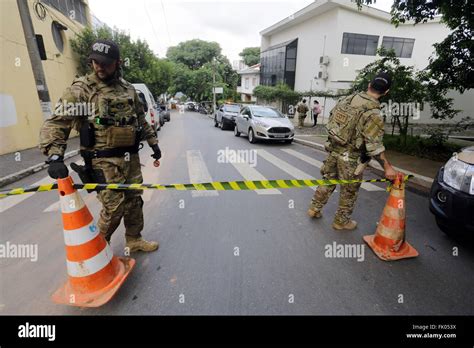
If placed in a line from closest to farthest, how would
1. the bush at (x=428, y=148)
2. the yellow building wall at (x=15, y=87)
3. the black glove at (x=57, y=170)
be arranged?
the black glove at (x=57, y=170)
the bush at (x=428, y=148)
the yellow building wall at (x=15, y=87)

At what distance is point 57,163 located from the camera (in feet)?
6.81

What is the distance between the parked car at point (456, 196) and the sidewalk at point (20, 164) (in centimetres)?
751

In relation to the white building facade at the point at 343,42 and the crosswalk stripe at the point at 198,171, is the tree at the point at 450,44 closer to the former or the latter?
the crosswalk stripe at the point at 198,171

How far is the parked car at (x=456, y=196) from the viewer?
2533mm

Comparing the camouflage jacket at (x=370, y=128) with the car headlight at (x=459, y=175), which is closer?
the car headlight at (x=459, y=175)

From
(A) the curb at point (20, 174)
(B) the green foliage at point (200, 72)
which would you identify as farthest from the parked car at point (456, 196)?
(B) the green foliage at point (200, 72)

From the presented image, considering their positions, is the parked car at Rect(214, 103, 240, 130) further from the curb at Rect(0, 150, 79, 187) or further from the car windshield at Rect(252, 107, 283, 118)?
the curb at Rect(0, 150, 79, 187)

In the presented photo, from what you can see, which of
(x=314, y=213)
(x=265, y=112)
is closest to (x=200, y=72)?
(x=265, y=112)

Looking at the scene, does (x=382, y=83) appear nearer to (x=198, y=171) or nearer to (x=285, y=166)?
(x=285, y=166)

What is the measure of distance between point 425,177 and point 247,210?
12.9 feet

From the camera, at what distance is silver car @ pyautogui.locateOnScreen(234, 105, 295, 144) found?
33.1 ft

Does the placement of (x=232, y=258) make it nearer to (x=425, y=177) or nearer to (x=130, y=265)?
(x=130, y=265)

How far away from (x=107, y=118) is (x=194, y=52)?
5917cm
